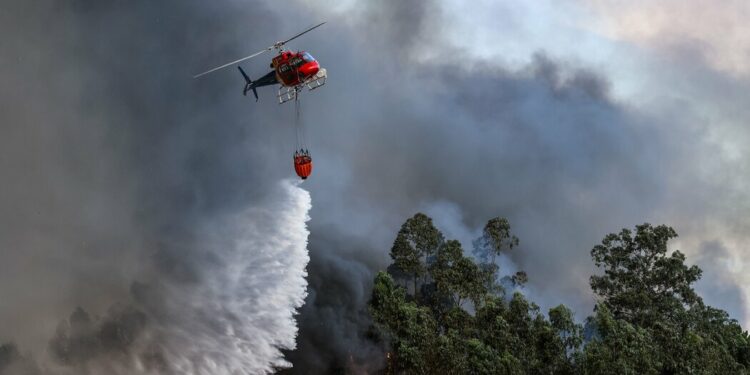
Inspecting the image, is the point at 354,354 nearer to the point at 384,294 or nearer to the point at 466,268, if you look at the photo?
the point at 384,294

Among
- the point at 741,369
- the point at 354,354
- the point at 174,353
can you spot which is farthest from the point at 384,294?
the point at 741,369

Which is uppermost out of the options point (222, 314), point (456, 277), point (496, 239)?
point (496, 239)

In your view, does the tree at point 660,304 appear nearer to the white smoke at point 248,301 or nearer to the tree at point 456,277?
the tree at point 456,277

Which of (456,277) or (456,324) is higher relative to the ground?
(456,277)

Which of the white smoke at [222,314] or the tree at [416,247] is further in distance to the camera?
the tree at [416,247]

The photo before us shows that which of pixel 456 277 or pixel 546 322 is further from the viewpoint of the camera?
pixel 456 277

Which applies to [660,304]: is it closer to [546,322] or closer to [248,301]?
[546,322]

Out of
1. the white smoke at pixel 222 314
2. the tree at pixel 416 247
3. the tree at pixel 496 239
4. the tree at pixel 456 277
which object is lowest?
the white smoke at pixel 222 314

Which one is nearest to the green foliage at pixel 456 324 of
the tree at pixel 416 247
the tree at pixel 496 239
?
the tree at pixel 416 247

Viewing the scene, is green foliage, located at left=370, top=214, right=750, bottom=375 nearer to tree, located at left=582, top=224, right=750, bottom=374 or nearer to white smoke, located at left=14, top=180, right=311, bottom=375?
tree, located at left=582, top=224, right=750, bottom=374

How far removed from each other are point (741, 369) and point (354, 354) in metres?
73.5

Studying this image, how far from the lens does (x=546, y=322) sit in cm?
11094

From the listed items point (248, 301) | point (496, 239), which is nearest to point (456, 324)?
point (248, 301)

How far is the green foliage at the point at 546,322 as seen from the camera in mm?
101125
